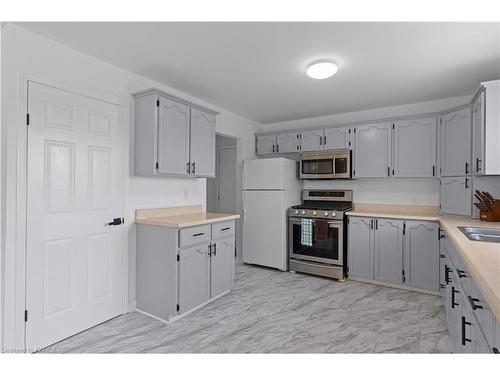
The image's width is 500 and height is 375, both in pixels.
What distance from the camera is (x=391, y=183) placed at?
3.90 m

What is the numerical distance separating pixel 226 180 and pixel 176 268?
3.07 m

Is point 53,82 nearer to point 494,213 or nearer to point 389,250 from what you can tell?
point 389,250

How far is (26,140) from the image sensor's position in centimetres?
199

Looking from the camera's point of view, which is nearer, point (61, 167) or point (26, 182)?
point (26, 182)

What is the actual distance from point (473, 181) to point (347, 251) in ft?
5.37

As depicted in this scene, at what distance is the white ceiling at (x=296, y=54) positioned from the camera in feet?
6.52

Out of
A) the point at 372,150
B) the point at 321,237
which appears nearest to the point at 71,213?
the point at 321,237

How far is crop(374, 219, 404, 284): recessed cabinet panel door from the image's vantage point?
335cm

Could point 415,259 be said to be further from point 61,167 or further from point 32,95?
point 32,95

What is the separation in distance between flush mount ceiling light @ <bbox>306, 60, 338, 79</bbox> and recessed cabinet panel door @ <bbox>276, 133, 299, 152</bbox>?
182 cm

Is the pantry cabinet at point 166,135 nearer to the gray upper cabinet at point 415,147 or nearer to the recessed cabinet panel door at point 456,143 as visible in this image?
the gray upper cabinet at point 415,147

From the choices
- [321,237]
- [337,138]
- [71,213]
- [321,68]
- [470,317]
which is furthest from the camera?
[337,138]

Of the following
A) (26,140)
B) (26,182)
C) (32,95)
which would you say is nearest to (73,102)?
(32,95)

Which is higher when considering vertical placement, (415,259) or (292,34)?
(292,34)
